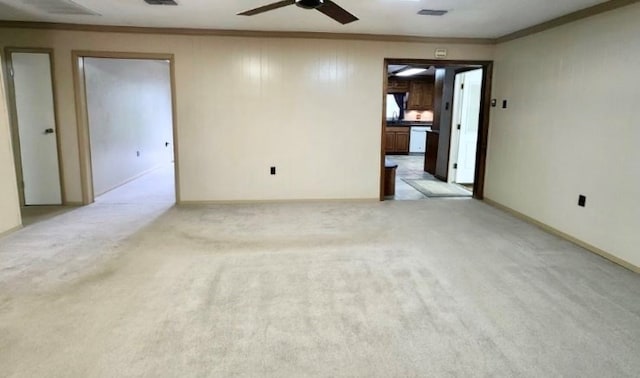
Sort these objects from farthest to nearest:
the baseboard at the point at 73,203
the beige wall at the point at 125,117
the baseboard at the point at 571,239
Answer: the beige wall at the point at 125,117, the baseboard at the point at 73,203, the baseboard at the point at 571,239

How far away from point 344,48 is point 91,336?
447 centimetres

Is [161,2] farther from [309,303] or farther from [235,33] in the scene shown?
[309,303]

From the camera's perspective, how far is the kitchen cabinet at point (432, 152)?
26.0 feet

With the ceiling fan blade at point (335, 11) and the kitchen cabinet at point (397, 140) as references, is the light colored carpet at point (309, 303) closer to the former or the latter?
the ceiling fan blade at point (335, 11)

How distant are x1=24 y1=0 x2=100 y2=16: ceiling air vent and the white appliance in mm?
8945

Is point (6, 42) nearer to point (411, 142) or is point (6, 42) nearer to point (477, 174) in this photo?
point (477, 174)

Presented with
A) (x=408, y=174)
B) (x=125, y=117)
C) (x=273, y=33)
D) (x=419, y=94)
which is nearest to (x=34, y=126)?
A: (x=125, y=117)

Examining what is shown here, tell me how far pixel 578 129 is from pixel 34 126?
6378 millimetres

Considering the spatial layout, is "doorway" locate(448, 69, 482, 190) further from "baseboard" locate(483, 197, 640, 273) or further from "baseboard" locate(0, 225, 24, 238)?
"baseboard" locate(0, 225, 24, 238)

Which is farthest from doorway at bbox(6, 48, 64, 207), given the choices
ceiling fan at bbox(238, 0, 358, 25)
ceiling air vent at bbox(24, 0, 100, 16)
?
ceiling fan at bbox(238, 0, 358, 25)

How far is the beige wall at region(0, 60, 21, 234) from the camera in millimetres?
3963

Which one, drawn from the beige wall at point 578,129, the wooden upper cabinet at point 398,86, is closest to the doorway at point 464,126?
the beige wall at point 578,129

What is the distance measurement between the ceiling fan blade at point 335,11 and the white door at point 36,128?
13.1 ft

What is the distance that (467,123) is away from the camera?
7043 mm
